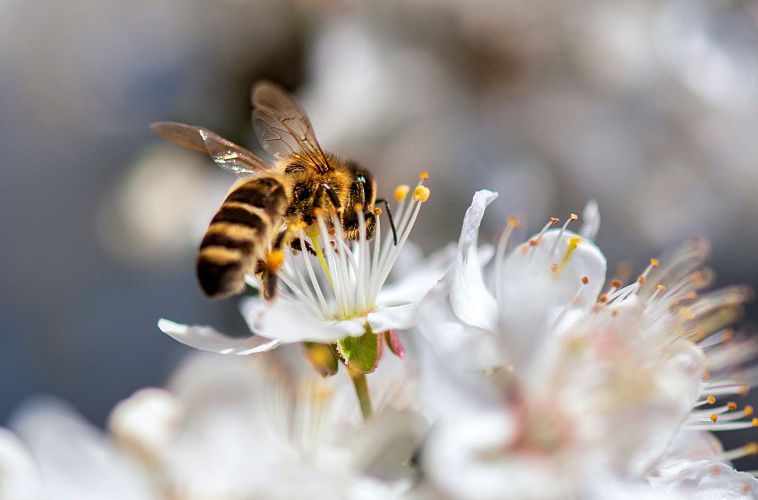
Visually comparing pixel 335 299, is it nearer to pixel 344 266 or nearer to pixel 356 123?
pixel 344 266

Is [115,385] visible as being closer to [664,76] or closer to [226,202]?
[226,202]

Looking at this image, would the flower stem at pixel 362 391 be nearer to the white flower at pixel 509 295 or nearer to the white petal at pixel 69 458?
the white flower at pixel 509 295

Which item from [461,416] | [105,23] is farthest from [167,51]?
[461,416]

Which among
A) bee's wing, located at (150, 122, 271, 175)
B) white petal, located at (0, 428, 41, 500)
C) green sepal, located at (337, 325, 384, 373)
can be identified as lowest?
white petal, located at (0, 428, 41, 500)

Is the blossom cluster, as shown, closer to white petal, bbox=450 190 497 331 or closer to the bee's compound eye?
white petal, bbox=450 190 497 331

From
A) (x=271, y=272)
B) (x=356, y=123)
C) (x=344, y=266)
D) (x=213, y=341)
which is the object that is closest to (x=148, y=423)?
(x=213, y=341)

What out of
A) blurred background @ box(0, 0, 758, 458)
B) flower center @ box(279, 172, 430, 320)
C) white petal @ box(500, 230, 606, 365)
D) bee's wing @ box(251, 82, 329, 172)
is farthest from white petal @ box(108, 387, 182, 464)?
blurred background @ box(0, 0, 758, 458)

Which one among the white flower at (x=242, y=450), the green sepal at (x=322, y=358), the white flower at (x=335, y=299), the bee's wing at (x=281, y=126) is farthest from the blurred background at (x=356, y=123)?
the white flower at (x=242, y=450)
